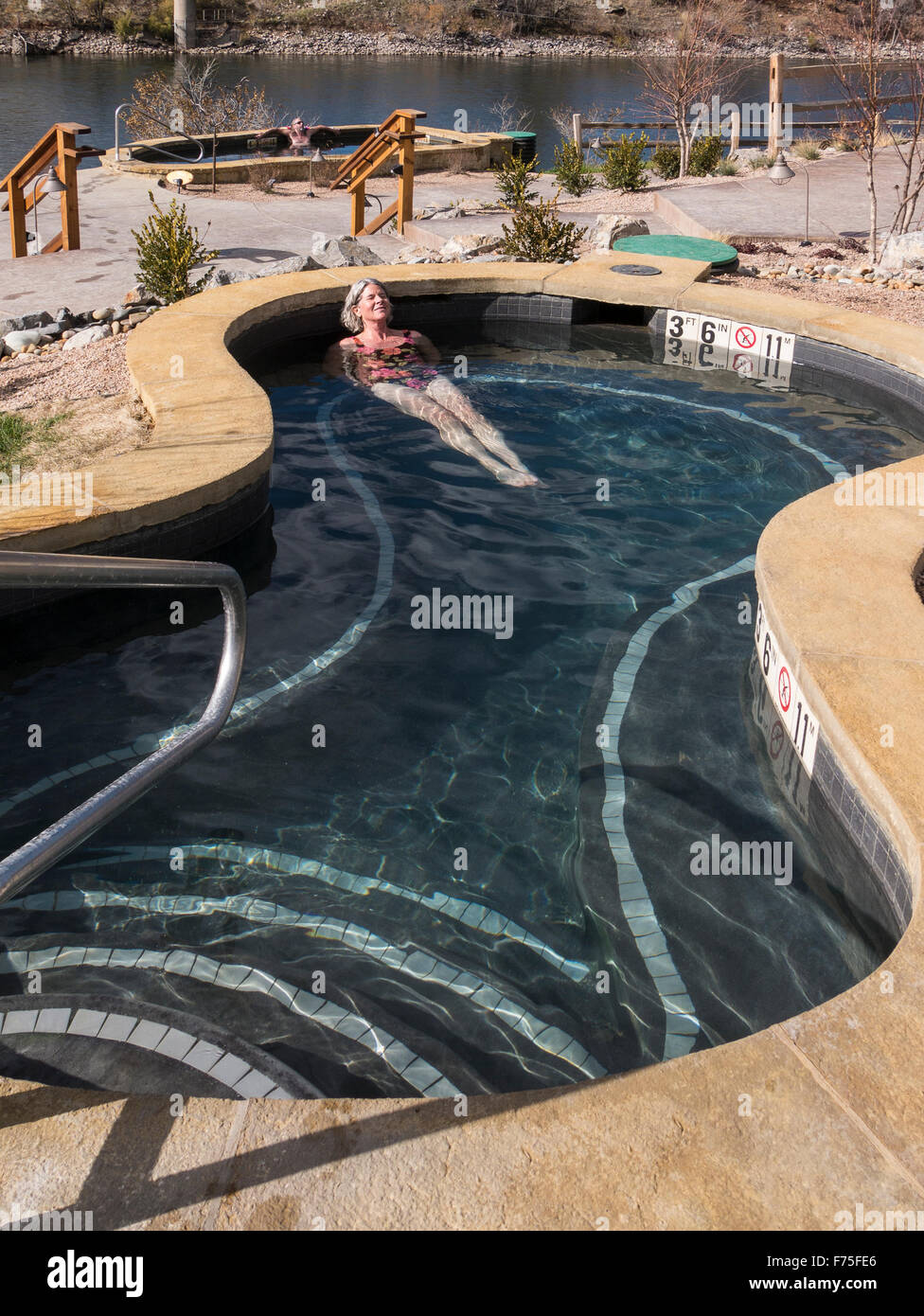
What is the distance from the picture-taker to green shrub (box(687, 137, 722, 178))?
67.1 feet

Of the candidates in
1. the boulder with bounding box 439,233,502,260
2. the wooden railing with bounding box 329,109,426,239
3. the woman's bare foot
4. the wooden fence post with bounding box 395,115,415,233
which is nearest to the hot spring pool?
the woman's bare foot

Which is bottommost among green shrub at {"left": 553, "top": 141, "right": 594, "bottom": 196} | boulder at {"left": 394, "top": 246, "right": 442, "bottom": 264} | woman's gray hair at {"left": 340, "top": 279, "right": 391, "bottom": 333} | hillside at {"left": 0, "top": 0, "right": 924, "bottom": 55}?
woman's gray hair at {"left": 340, "top": 279, "right": 391, "bottom": 333}

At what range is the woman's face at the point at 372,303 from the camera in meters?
Answer: 9.16

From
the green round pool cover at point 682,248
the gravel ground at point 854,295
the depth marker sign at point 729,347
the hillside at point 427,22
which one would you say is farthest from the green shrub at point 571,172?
the hillside at point 427,22

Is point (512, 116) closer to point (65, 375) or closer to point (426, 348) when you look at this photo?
point (426, 348)

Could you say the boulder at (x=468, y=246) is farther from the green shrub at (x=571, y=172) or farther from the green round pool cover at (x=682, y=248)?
the green shrub at (x=571, y=172)

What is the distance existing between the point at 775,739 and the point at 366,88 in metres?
51.7

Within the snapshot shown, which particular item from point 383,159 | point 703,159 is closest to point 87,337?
point 383,159

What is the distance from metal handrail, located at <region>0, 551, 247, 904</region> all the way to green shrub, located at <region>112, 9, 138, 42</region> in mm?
65611

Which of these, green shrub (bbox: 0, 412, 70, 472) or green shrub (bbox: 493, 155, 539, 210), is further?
green shrub (bbox: 493, 155, 539, 210)

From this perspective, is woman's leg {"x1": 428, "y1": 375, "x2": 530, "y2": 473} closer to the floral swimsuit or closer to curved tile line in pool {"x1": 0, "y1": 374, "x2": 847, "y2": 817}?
the floral swimsuit

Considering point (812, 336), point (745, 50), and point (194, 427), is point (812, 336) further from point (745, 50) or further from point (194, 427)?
point (745, 50)

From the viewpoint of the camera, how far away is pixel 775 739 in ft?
15.2
